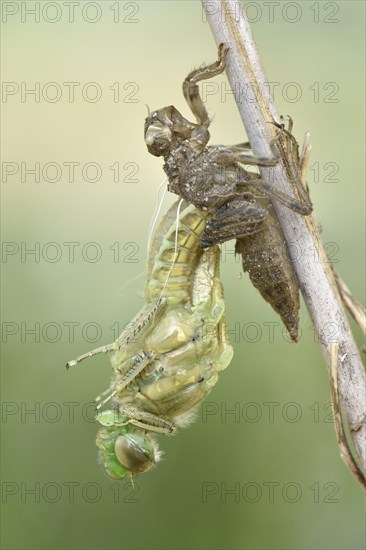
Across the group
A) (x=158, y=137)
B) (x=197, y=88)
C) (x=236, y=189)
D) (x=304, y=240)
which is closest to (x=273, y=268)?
(x=304, y=240)

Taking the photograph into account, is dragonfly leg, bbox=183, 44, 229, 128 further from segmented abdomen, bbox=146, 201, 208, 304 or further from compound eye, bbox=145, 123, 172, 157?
segmented abdomen, bbox=146, 201, 208, 304

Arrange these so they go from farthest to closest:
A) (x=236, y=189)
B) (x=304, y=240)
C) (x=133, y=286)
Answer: (x=133, y=286) < (x=236, y=189) < (x=304, y=240)

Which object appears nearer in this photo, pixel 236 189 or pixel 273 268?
pixel 273 268

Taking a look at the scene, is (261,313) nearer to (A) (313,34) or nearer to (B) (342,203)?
(B) (342,203)

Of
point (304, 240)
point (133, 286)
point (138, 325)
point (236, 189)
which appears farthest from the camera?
point (133, 286)

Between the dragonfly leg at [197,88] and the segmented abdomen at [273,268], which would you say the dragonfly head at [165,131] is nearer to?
the dragonfly leg at [197,88]

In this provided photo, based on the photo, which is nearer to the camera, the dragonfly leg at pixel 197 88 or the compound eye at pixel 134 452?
the dragonfly leg at pixel 197 88

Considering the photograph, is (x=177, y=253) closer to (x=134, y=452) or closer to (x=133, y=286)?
(x=134, y=452)

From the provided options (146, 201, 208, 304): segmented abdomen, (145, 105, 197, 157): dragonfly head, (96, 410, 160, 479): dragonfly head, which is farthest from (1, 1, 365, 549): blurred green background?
(145, 105, 197, 157): dragonfly head

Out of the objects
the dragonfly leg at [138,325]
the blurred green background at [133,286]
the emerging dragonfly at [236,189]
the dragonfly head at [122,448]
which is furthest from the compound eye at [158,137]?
the blurred green background at [133,286]
